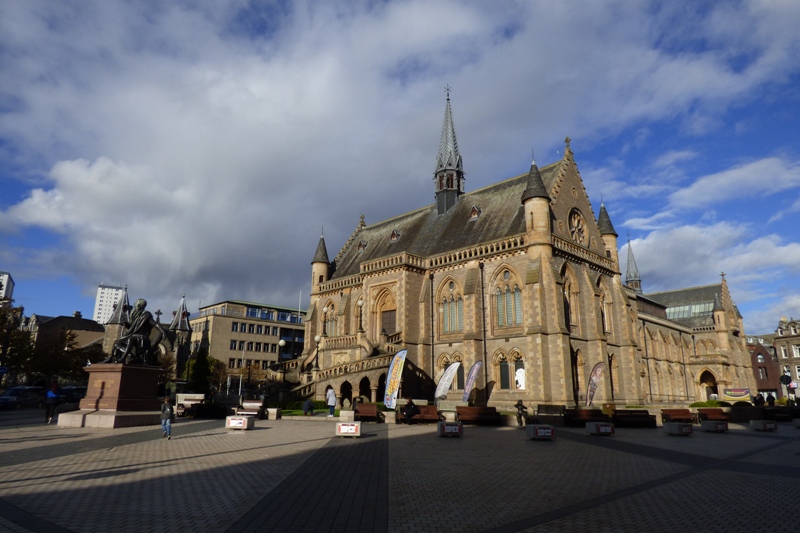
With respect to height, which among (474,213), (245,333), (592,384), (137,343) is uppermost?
(474,213)

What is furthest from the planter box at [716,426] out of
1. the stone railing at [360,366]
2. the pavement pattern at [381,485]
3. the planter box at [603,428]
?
the stone railing at [360,366]

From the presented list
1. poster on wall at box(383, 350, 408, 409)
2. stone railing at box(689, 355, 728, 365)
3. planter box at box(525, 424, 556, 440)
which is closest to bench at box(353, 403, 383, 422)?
poster on wall at box(383, 350, 408, 409)

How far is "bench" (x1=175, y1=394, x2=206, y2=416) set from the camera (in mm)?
32562

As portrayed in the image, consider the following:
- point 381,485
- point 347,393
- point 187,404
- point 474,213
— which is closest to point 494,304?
point 474,213

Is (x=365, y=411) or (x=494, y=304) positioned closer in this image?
(x=365, y=411)

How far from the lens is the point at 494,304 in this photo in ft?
131

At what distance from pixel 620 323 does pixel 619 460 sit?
2967 centimetres

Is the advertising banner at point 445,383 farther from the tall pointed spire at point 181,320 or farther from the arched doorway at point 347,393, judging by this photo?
the tall pointed spire at point 181,320

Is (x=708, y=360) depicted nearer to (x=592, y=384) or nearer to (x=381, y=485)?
(x=592, y=384)

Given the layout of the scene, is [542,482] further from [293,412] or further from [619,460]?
[293,412]

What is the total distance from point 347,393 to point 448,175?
23.8 metres

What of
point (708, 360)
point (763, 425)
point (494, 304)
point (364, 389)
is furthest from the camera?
point (708, 360)

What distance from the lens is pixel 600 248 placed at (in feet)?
151

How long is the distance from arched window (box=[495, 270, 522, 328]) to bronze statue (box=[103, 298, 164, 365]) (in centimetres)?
2370
